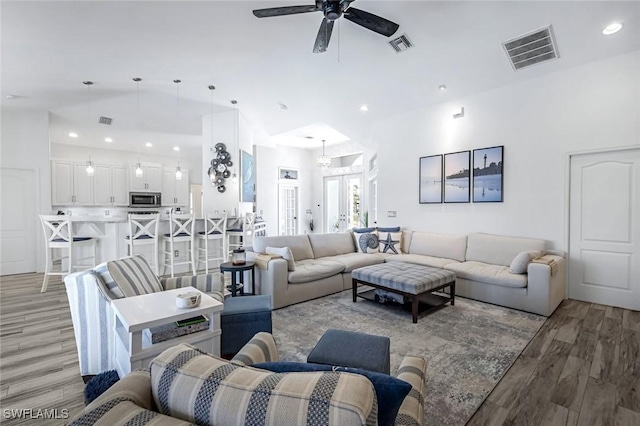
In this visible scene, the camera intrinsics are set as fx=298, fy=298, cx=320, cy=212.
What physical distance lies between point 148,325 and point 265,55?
4.10 meters

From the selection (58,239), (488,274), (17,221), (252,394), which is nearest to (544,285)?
(488,274)

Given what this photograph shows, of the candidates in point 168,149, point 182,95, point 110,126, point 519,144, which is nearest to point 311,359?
point 519,144

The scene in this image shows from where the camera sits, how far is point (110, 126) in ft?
22.3

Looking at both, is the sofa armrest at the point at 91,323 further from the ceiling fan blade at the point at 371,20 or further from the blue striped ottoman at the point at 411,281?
the ceiling fan blade at the point at 371,20

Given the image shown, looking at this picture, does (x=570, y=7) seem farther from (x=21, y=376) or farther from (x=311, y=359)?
(x=21, y=376)

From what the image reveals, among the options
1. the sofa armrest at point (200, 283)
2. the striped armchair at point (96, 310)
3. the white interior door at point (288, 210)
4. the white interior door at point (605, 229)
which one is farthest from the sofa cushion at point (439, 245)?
the white interior door at point (288, 210)

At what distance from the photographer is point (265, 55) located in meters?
4.47

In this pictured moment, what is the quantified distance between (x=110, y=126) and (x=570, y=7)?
826cm

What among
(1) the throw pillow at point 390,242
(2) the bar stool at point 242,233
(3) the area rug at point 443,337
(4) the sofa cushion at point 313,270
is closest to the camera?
(3) the area rug at point 443,337

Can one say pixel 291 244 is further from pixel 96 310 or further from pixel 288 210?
pixel 288 210

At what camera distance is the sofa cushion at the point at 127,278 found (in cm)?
214

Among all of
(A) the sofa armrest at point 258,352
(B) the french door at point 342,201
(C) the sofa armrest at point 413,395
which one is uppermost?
(B) the french door at point 342,201

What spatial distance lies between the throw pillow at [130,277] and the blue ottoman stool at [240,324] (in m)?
0.63

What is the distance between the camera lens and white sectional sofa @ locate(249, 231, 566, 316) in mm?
3504
